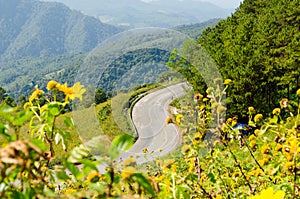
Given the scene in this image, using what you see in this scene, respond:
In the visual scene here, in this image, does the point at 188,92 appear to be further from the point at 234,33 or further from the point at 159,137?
the point at 234,33

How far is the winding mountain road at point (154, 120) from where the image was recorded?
119 inches

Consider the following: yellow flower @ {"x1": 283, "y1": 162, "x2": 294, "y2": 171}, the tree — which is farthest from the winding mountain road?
yellow flower @ {"x1": 283, "y1": 162, "x2": 294, "y2": 171}

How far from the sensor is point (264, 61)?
37.4 ft

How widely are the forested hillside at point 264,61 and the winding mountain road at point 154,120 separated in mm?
7612

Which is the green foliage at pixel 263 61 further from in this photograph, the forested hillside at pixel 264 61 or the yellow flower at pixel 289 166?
the yellow flower at pixel 289 166

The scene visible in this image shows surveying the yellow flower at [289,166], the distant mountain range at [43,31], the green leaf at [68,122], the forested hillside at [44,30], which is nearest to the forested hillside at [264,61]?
the yellow flower at [289,166]

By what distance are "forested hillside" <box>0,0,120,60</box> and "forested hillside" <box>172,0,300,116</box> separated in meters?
147

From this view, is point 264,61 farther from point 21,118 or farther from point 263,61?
point 21,118

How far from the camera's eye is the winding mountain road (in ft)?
9.94

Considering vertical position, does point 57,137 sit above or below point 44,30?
below

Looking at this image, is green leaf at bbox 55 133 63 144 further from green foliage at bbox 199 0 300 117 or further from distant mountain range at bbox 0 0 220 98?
distant mountain range at bbox 0 0 220 98

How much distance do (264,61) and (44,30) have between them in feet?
539

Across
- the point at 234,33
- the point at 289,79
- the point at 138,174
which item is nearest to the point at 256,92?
the point at 289,79

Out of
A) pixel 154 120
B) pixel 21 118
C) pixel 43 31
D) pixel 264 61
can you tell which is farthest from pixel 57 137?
pixel 43 31
